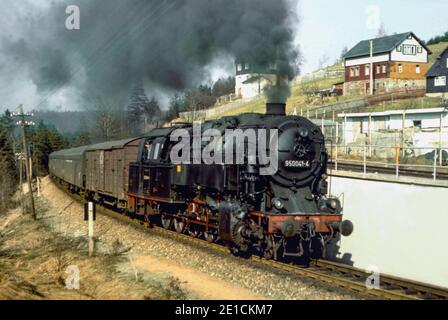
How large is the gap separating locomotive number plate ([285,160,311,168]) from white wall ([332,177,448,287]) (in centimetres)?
312

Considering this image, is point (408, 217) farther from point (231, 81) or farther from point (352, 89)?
point (231, 81)

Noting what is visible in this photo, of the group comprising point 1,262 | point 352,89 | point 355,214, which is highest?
point 352,89

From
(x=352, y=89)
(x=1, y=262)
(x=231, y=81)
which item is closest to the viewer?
(x=1, y=262)

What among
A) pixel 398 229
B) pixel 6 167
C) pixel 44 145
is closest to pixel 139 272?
pixel 398 229

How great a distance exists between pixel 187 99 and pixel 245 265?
17.9 meters

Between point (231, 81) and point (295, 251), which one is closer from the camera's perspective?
point (295, 251)

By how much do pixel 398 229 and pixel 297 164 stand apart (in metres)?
3.69

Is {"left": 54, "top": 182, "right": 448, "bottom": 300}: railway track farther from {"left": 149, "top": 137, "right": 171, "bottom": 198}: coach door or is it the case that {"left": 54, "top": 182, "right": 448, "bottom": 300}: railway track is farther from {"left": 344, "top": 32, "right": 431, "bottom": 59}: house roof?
{"left": 344, "top": 32, "right": 431, "bottom": 59}: house roof

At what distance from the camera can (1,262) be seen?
45.8ft

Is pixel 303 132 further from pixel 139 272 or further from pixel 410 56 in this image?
pixel 410 56

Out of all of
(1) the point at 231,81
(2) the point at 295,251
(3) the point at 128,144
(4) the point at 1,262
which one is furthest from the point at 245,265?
(1) the point at 231,81

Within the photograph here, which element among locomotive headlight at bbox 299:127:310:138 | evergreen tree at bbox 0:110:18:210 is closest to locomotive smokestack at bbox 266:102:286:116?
locomotive headlight at bbox 299:127:310:138

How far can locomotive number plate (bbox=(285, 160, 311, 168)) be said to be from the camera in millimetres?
13234
